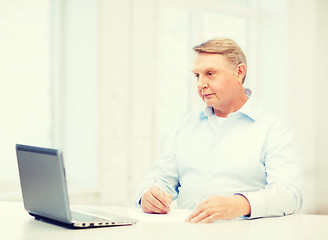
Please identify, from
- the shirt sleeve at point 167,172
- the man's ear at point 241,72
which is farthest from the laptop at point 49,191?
the man's ear at point 241,72

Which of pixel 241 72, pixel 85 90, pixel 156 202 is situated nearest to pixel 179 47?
pixel 85 90

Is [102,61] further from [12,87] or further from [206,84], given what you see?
[206,84]

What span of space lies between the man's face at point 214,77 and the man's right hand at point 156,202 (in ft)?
1.91

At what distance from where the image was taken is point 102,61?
149 inches

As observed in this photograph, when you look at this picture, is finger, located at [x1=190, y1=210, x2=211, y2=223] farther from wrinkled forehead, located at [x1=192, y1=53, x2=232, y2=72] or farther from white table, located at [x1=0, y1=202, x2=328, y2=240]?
wrinkled forehead, located at [x1=192, y1=53, x2=232, y2=72]

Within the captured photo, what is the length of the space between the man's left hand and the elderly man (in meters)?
0.29

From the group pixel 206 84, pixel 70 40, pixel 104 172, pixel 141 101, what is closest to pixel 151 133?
pixel 141 101

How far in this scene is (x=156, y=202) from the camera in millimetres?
1869

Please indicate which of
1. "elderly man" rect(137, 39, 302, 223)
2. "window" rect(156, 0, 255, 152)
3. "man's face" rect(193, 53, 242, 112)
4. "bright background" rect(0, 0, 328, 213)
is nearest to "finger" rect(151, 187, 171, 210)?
"elderly man" rect(137, 39, 302, 223)

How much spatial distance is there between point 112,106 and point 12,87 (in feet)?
2.52

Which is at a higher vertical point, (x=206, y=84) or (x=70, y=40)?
(x=70, y=40)

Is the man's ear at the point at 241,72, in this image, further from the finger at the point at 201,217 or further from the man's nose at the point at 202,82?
the finger at the point at 201,217

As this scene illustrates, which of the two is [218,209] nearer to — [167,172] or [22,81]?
[167,172]

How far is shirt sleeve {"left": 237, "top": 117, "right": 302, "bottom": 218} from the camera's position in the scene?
179cm
